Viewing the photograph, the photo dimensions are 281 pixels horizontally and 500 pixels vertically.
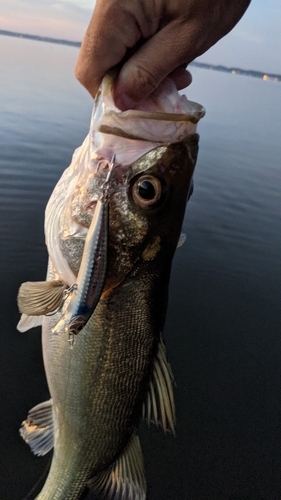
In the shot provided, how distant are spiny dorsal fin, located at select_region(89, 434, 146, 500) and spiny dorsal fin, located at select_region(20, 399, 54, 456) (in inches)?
13.1

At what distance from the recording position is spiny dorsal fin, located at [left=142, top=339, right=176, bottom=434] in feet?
6.03

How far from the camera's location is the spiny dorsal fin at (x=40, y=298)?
1.72m

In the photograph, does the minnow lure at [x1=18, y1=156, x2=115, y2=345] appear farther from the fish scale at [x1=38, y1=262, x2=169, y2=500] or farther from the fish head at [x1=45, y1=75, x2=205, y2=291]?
the fish scale at [x1=38, y1=262, x2=169, y2=500]

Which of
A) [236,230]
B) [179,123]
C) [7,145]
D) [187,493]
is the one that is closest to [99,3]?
[179,123]

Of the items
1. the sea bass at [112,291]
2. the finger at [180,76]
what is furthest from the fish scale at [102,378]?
the finger at [180,76]

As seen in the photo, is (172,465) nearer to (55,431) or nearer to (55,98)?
(55,431)

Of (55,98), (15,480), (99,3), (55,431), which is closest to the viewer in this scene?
(99,3)

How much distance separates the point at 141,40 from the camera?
5.11ft

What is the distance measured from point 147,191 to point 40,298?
70 cm

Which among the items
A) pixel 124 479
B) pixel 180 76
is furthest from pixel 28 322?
pixel 180 76

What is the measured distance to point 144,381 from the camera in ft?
6.10

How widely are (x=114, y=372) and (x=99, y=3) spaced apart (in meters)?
1.61

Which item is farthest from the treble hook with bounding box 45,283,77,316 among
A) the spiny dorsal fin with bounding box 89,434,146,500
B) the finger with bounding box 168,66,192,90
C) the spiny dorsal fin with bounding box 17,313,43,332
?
the finger with bounding box 168,66,192,90

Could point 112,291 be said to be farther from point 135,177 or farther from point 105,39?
point 105,39
